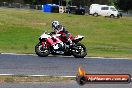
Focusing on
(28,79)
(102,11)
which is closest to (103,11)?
(102,11)

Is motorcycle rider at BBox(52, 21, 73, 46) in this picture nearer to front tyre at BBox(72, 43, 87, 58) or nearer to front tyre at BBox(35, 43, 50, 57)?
front tyre at BBox(72, 43, 87, 58)

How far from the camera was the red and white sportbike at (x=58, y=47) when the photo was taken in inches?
669

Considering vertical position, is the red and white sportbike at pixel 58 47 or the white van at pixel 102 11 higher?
the red and white sportbike at pixel 58 47

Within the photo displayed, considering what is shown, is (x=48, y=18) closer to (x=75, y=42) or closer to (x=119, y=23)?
(x=119, y=23)

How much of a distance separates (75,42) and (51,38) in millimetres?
1036

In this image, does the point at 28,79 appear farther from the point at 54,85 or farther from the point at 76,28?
the point at 76,28

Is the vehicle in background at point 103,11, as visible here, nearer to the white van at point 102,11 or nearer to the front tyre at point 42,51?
the white van at point 102,11

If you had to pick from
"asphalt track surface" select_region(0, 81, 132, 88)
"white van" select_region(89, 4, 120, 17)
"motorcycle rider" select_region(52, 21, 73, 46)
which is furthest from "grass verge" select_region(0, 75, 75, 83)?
"white van" select_region(89, 4, 120, 17)

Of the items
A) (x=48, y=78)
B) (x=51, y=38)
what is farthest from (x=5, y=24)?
(x=48, y=78)

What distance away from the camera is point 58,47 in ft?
57.0

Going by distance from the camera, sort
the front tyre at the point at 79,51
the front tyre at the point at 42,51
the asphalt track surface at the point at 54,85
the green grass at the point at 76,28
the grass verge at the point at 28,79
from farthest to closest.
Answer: the green grass at the point at 76,28, the front tyre at the point at 79,51, the front tyre at the point at 42,51, the grass verge at the point at 28,79, the asphalt track surface at the point at 54,85

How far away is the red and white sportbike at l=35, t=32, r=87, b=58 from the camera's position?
1700 centimetres

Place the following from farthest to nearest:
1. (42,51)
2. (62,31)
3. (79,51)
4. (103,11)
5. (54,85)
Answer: (103,11)
(62,31)
(79,51)
(42,51)
(54,85)

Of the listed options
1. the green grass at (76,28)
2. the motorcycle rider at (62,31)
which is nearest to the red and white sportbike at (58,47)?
the motorcycle rider at (62,31)
